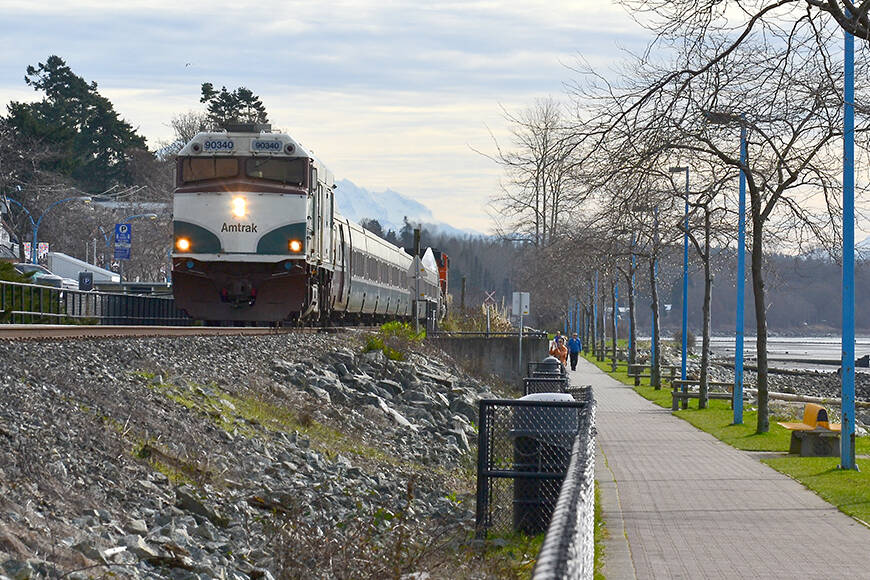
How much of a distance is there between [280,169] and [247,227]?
157cm

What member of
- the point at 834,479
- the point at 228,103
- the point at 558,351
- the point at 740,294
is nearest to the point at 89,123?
the point at 228,103

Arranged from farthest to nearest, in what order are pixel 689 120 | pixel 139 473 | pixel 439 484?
pixel 689 120 → pixel 439 484 → pixel 139 473

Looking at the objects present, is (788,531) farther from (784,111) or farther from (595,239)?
(595,239)

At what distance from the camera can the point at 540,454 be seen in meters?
12.4

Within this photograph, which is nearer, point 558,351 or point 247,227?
point 247,227

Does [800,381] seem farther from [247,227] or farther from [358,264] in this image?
[247,227]

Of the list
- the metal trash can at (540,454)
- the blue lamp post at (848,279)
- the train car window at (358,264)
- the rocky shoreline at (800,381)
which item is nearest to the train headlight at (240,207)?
the train car window at (358,264)

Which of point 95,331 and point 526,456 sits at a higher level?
point 95,331

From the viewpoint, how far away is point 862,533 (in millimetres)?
12031

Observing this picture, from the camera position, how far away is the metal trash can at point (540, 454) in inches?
488

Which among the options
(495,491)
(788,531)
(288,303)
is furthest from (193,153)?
(788,531)

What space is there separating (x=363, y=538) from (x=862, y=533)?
15.4 ft

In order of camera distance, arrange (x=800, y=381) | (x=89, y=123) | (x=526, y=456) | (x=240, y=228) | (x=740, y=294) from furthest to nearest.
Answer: (x=89, y=123) < (x=800, y=381) < (x=740, y=294) < (x=240, y=228) < (x=526, y=456)

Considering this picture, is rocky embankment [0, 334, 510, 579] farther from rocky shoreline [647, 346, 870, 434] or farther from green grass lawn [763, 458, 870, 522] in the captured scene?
rocky shoreline [647, 346, 870, 434]
